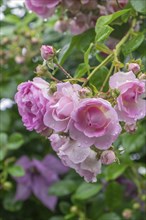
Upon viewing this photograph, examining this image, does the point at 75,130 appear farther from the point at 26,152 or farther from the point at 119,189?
the point at 26,152

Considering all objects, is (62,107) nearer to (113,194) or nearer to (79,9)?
(79,9)

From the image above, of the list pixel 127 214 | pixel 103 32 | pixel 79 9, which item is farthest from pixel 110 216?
pixel 103 32

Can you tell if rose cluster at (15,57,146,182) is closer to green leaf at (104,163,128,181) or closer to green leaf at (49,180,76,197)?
green leaf at (104,163,128,181)

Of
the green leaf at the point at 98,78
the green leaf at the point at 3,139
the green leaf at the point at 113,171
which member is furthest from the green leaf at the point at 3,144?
the green leaf at the point at 98,78

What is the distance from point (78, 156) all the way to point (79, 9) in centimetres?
38

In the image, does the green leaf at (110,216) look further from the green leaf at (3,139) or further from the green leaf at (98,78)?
the green leaf at (98,78)

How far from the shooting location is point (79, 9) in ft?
3.15

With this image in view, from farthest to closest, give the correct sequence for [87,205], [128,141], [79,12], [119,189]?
[87,205] → [119,189] → [128,141] → [79,12]

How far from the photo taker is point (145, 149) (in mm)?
1480

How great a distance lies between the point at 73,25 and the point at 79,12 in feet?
0.18

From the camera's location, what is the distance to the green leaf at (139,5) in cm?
85

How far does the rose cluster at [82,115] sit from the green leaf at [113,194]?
61cm

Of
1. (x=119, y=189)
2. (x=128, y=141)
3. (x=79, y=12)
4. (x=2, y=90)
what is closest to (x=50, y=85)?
(x=79, y=12)

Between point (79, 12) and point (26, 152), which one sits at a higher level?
point (79, 12)
